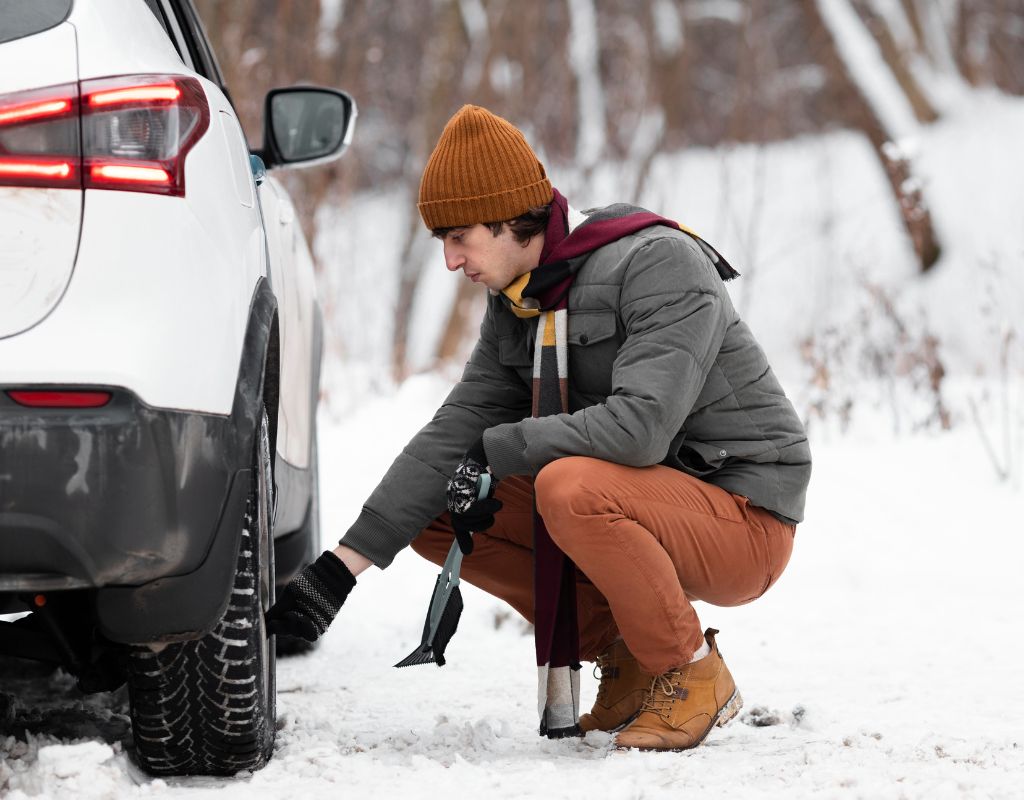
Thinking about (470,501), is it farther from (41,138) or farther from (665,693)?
(41,138)

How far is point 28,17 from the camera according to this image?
195 cm

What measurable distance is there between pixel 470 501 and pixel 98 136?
1134 mm

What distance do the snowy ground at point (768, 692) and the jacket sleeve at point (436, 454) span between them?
44cm

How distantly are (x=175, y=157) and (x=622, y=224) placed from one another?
1.10 meters

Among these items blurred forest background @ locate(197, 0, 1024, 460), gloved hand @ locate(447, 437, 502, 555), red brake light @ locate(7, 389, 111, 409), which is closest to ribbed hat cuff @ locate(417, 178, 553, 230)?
gloved hand @ locate(447, 437, 502, 555)

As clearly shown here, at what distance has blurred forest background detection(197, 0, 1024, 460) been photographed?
9070 millimetres

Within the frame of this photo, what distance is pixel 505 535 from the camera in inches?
120

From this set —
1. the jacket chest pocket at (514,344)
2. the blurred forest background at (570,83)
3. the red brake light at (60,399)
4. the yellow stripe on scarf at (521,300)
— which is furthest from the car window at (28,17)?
the blurred forest background at (570,83)

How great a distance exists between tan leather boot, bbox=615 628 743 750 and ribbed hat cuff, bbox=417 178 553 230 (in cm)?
101

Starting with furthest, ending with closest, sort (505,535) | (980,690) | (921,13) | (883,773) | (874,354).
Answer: (921,13) < (874,354) < (980,690) < (505,535) < (883,773)

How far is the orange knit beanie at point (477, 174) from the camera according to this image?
2.76 m

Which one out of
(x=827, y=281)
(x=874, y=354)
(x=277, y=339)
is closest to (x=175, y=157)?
(x=277, y=339)

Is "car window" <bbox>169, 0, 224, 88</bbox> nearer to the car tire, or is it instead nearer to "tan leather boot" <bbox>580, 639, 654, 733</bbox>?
the car tire

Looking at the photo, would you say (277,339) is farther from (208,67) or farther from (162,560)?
(208,67)
